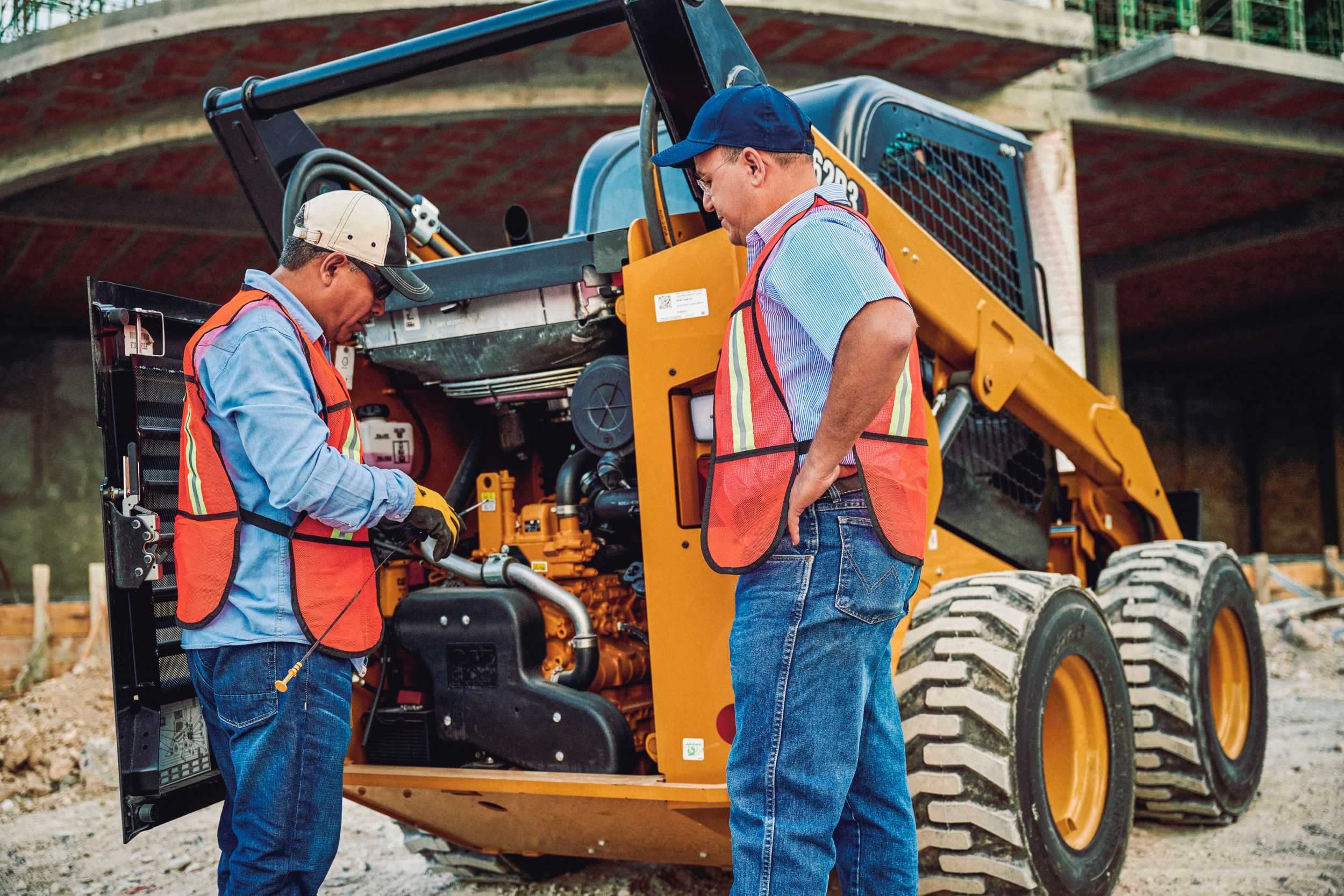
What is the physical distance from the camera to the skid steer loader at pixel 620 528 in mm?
3027

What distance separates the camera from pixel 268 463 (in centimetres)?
250

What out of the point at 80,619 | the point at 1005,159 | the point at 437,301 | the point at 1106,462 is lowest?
the point at 80,619

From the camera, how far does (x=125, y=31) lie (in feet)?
29.5

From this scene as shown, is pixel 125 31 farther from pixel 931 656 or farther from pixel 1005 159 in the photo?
pixel 931 656

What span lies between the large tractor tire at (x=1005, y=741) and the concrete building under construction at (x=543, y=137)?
246 centimetres

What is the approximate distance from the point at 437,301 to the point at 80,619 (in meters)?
7.08

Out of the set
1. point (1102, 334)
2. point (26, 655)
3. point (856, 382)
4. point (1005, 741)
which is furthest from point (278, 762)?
point (1102, 334)

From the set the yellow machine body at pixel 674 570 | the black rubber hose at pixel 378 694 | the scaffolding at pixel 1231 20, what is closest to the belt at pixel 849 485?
the yellow machine body at pixel 674 570

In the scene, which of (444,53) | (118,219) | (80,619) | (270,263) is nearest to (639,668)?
(444,53)

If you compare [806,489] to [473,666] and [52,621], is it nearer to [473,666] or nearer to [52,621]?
[473,666]

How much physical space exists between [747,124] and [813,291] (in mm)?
392

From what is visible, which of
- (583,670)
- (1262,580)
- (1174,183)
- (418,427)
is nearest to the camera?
(583,670)

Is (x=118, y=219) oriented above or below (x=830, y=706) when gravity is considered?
above

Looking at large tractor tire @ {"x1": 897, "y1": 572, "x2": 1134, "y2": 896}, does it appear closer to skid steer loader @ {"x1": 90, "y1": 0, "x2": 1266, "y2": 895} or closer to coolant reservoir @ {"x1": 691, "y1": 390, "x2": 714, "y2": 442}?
skid steer loader @ {"x1": 90, "y1": 0, "x2": 1266, "y2": 895}
